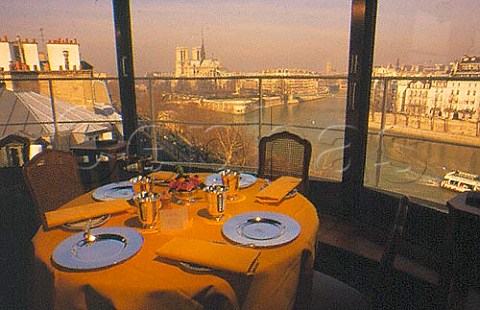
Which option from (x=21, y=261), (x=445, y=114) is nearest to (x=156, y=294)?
(x=21, y=261)

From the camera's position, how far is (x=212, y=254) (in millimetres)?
1024

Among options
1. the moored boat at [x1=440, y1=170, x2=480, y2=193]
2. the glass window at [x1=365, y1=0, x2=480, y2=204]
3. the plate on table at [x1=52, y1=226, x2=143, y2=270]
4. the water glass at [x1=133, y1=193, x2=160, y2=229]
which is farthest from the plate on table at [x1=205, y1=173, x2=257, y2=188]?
the moored boat at [x1=440, y1=170, x2=480, y2=193]

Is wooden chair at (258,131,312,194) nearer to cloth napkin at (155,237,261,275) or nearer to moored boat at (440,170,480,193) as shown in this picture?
cloth napkin at (155,237,261,275)

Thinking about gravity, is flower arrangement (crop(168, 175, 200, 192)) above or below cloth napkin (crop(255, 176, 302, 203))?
above

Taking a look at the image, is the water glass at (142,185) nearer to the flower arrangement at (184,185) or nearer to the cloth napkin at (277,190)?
the flower arrangement at (184,185)

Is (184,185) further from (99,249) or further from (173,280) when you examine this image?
(173,280)

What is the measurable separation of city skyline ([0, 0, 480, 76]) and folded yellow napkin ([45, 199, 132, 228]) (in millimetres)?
2048

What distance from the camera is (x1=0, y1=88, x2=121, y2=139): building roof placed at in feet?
13.0

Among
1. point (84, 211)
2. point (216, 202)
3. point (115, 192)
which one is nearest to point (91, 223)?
point (84, 211)

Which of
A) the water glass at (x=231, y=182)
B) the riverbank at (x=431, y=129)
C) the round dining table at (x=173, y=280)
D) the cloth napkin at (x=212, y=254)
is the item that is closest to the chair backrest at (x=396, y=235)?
the round dining table at (x=173, y=280)

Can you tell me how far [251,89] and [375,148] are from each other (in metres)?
1.36

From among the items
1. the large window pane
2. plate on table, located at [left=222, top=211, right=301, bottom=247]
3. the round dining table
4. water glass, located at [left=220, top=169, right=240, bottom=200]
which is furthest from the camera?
the large window pane

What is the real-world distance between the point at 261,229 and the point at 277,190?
0.39 metres

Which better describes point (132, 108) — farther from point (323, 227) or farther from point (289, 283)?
point (289, 283)
